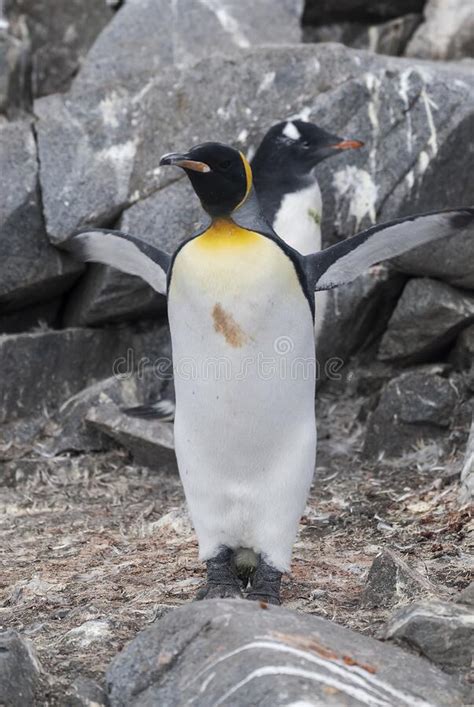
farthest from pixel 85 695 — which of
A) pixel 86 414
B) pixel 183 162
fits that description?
pixel 86 414

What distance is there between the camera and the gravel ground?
3.85m

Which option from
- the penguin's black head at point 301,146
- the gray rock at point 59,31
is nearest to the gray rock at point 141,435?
the penguin's black head at point 301,146

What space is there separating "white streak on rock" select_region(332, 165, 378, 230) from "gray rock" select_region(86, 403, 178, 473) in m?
1.69

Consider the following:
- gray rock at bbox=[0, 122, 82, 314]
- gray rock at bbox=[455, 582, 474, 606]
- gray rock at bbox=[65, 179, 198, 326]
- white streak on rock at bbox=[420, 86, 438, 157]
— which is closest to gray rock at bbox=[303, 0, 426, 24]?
white streak on rock at bbox=[420, 86, 438, 157]

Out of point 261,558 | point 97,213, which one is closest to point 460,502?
point 261,558

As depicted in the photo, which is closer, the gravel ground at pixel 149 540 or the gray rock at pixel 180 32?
the gravel ground at pixel 149 540

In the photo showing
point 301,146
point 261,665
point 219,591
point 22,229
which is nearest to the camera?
point 261,665

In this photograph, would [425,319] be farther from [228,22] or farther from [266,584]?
[266,584]

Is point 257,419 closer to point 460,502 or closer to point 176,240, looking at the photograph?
point 460,502

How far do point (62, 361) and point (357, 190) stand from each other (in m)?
2.01

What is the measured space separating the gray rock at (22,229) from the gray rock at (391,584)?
11.0ft

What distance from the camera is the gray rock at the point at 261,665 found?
2902 millimetres

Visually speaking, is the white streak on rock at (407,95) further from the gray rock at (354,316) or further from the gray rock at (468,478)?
the gray rock at (468,478)

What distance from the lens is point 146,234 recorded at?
659 cm
